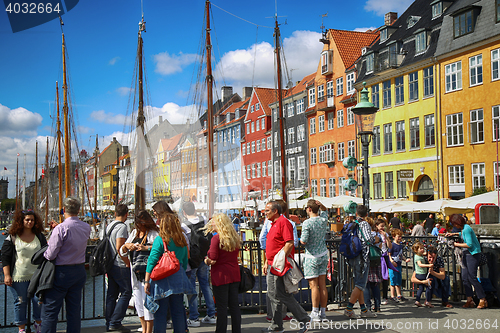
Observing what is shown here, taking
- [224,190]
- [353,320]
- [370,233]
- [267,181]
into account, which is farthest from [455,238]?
[267,181]

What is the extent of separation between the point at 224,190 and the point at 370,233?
34.7 ft

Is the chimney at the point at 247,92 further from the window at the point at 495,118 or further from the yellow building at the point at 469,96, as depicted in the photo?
the window at the point at 495,118

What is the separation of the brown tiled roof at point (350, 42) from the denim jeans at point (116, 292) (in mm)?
38320

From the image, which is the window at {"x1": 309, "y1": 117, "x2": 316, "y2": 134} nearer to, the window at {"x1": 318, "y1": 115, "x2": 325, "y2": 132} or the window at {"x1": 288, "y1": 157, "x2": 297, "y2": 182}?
the window at {"x1": 318, "y1": 115, "x2": 325, "y2": 132}

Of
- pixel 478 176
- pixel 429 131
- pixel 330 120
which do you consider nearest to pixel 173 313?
pixel 478 176

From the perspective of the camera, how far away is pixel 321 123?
46.1 metres

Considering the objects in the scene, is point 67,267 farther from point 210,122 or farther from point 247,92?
point 247,92

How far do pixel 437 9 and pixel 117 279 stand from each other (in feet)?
109

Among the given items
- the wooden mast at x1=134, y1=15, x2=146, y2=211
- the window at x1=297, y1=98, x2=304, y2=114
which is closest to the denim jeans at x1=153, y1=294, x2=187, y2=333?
the wooden mast at x1=134, y1=15, x2=146, y2=211

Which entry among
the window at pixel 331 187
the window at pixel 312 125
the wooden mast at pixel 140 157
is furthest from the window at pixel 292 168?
the wooden mast at pixel 140 157

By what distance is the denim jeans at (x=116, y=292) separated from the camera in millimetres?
7008

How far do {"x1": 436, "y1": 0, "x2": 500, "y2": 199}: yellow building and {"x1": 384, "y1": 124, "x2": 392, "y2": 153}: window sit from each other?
5.28 meters

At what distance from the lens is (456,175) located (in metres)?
30.9

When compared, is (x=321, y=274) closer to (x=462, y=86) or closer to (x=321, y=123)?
(x=462, y=86)
